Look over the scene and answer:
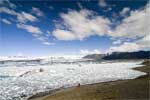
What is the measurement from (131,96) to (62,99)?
4991 millimetres

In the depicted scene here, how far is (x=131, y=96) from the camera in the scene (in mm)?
12984

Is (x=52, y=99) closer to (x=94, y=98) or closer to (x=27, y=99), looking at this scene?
(x=27, y=99)

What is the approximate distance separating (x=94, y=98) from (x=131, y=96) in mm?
2533

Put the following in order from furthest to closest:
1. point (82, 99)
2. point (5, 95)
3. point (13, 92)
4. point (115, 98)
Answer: point (13, 92), point (5, 95), point (82, 99), point (115, 98)

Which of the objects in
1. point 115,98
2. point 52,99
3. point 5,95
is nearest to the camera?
point 115,98

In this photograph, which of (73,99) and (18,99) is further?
(18,99)

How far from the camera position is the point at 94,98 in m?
13.3

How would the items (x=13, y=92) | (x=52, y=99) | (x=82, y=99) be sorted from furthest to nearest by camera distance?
(x=13, y=92) → (x=52, y=99) → (x=82, y=99)

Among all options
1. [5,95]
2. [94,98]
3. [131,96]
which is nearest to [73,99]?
[94,98]

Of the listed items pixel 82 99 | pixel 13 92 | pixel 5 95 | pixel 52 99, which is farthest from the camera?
pixel 13 92

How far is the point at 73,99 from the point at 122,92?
3766mm

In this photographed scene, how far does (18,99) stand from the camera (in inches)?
597

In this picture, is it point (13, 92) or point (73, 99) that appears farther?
point (13, 92)

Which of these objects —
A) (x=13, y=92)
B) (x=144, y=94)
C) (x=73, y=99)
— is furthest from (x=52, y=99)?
(x=144, y=94)
